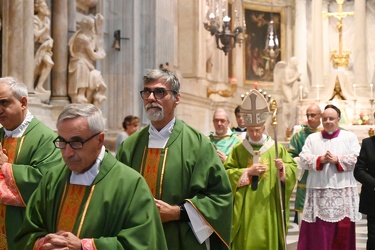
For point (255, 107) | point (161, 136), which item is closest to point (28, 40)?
point (255, 107)

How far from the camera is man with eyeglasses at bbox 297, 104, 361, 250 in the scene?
317 inches

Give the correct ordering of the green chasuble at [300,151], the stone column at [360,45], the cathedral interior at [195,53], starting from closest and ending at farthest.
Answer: the green chasuble at [300,151] → the cathedral interior at [195,53] → the stone column at [360,45]

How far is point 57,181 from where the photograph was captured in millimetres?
3842

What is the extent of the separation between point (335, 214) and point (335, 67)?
17134mm

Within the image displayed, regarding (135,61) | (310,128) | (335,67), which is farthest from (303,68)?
(310,128)

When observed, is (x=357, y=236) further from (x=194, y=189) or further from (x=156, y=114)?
(x=156, y=114)

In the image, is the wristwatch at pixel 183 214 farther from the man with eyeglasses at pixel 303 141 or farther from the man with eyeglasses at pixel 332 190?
the man with eyeglasses at pixel 303 141

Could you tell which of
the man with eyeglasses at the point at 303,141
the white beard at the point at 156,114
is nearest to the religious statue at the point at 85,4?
the man with eyeglasses at the point at 303,141

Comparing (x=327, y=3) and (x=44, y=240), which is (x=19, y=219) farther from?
(x=327, y=3)

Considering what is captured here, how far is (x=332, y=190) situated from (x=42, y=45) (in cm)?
446

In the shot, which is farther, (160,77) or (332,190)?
(332,190)

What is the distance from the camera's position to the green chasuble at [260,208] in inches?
282

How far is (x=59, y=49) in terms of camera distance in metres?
11.0

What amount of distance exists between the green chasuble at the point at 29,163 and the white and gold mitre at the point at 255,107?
232cm
